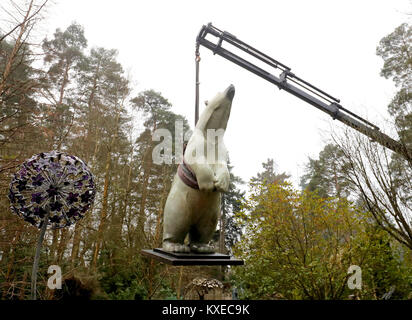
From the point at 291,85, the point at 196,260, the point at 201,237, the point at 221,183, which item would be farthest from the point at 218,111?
the point at 291,85

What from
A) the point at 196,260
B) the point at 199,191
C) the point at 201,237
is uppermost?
the point at 199,191

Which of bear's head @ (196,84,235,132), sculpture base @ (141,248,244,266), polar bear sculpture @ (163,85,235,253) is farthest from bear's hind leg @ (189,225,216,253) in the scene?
bear's head @ (196,84,235,132)

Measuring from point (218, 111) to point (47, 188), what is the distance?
1.89 m

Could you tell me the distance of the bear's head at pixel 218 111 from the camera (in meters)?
2.43

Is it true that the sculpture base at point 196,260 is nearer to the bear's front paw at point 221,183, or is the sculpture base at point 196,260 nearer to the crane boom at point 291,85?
the bear's front paw at point 221,183

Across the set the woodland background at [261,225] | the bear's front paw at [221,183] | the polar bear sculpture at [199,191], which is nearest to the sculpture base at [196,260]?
the polar bear sculpture at [199,191]

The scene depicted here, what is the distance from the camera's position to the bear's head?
243cm

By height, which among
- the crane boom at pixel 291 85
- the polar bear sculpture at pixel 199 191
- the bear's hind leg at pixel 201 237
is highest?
the crane boom at pixel 291 85

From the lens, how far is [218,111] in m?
2.45

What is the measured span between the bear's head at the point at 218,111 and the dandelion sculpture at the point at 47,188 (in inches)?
57.9

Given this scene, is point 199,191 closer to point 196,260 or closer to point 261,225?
point 196,260

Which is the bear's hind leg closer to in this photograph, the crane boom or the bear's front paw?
the bear's front paw

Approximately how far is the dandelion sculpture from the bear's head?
4.83ft
